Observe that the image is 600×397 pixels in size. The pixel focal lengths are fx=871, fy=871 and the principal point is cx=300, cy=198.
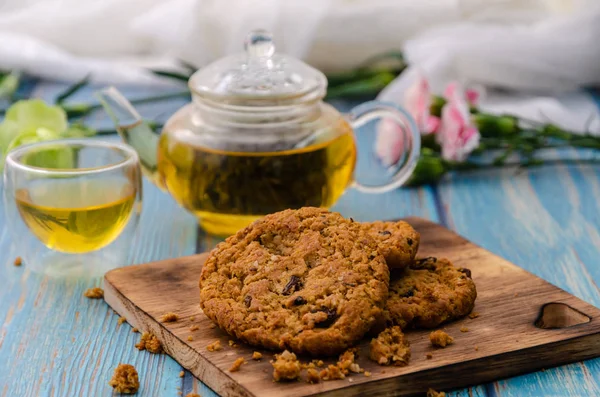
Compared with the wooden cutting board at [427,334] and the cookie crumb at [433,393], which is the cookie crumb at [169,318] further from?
the cookie crumb at [433,393]

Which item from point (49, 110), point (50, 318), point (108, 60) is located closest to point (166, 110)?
point (108, 60)

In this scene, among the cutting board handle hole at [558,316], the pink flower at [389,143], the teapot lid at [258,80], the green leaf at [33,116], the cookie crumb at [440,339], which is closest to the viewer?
the cookie crumb at [440,339]

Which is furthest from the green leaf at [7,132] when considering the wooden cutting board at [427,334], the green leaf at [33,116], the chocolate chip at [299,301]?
the chocolate chip at [299,301]

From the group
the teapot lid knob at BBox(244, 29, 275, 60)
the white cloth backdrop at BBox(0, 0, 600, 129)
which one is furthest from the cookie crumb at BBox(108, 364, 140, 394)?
the white cloth backdrop at BBox(0, 0, 600, 129)

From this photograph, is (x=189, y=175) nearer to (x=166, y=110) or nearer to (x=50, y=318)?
(x=50, y=318)

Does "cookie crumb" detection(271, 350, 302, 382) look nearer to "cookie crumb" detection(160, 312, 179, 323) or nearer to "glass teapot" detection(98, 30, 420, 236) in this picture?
"cookie crumb" detection(160, 312, 179, 323)

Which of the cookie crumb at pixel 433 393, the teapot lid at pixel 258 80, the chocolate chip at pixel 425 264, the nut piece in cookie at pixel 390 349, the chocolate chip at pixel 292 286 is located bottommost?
the chocolate chip at pixel 425 264
